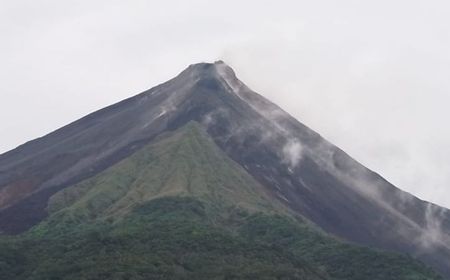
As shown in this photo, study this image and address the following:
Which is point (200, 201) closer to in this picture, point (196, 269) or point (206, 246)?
point (206, 246)

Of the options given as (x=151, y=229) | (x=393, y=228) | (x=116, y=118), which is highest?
(x=116, y=118)

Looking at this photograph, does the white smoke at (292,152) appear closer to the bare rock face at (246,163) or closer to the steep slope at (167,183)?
the bare rock face at (246,163)

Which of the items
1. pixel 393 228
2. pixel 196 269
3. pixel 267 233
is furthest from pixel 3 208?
pixel 393 228

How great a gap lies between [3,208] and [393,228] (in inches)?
2305

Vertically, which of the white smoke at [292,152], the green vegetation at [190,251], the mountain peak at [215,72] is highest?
the mountain peak at [215,72]

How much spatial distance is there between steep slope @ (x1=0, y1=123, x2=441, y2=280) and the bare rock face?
19.0ft

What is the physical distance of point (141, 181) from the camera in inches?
5359

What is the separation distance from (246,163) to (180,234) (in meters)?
47.2

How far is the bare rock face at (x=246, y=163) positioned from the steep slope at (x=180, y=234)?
19.0 feet

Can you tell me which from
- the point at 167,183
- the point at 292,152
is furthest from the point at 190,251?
the point at 292,152

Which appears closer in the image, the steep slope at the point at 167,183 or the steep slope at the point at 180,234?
the steep slope at the point at 180,234

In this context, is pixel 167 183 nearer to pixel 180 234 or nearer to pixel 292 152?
pixel 180 234

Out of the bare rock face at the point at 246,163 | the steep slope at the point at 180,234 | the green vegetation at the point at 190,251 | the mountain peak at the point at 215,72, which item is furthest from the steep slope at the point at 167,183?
the mountain peak at the point at 215,72

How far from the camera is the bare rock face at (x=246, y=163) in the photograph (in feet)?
463
